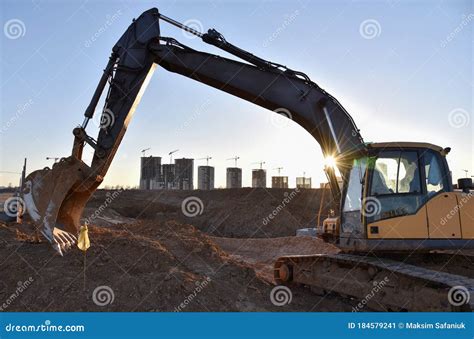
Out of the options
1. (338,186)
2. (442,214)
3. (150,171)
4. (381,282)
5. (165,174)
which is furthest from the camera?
(165,174)

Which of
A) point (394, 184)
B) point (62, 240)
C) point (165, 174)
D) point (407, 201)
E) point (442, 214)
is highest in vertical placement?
point (165, 174)

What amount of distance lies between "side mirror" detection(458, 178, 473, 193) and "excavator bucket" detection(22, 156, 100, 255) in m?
5.97

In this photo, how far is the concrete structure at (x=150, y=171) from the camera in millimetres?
50156

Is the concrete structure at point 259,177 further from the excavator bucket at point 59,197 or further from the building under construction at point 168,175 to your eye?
the excavator bucket at point 59,197

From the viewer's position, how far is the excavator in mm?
6266

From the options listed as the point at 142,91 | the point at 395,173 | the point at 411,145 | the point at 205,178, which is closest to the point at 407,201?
the point at 395,173

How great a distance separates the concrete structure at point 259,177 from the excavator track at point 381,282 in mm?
40892

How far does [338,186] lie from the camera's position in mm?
7695

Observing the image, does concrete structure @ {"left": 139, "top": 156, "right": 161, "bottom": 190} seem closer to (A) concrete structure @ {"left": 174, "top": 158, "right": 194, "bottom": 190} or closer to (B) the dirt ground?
(A) concrete structure @ {"left": 174, "top": 158, "right": 194, "bottom": 190}

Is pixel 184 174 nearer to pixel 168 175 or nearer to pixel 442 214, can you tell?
pixel 168 175

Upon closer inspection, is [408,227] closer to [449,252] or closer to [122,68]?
[449,252]

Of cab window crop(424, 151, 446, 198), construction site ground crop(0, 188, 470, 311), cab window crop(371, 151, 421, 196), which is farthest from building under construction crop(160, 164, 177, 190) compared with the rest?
cab window crop(424, 151, 446, 198)

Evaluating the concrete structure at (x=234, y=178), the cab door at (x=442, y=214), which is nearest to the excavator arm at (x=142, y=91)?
the cab door at (x=442, y=214)

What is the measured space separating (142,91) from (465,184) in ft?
18.4
